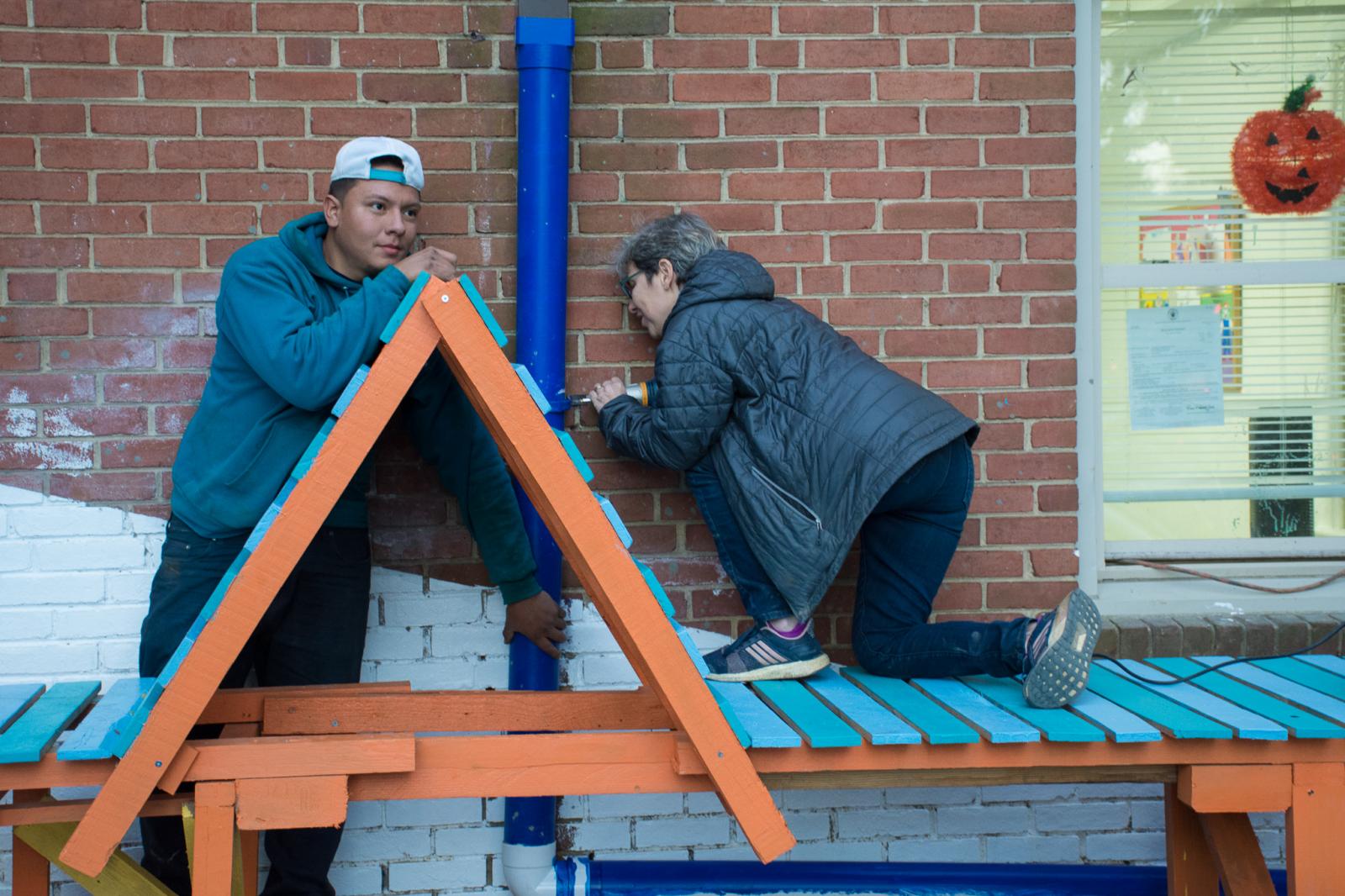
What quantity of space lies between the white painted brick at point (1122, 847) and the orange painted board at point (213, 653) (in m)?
2.49

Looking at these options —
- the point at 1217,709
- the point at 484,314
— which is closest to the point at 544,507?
the point at 484,314

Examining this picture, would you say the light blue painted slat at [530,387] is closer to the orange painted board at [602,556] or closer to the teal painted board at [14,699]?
the orange painted board at [602,556]

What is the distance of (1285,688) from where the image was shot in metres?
2.89

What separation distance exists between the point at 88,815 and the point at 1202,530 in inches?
121

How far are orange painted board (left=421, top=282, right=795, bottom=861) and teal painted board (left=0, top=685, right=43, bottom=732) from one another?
4.07 feet

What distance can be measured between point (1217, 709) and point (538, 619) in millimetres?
1642

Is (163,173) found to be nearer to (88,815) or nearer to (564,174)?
(564,174)

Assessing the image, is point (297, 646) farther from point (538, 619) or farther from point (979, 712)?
point (979, 712)

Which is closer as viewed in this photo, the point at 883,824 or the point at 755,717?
the point at 755,717

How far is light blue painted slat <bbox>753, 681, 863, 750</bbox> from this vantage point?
2422 mm

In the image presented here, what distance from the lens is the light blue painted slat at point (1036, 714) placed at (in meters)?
2.47

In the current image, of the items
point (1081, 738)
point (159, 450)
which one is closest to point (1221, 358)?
point (1081, 738)

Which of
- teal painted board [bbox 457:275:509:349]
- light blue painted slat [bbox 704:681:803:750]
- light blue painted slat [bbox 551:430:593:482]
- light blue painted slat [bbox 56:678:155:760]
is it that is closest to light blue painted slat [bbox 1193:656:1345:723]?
light blue painted slat [bbox 704:681:803:750]

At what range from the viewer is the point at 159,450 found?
10.7 ft
